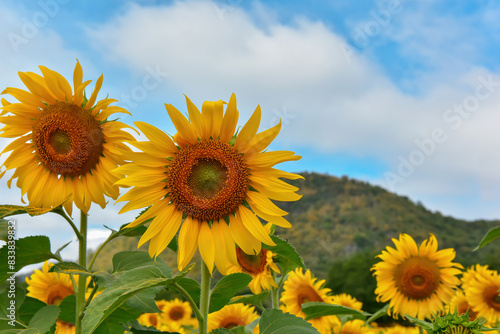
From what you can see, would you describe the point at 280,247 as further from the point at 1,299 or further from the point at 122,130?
the point at 1,299

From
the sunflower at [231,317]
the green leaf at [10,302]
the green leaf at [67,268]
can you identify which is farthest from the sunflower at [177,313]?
the green leaf at [67,268]

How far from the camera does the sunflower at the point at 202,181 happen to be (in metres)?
2.35

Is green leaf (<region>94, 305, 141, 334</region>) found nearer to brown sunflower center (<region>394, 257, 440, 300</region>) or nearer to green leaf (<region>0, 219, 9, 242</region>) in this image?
green leaf (<region>0, 219, 9, 242</region>)

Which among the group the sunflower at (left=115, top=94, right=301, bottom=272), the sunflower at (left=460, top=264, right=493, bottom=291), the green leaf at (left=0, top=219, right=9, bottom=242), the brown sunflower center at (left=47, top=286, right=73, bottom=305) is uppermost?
the sunflower at (left=460, top=264, right=493, bottom=291)

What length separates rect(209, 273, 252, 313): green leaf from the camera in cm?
256

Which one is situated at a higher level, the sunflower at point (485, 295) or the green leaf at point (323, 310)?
the sunflower at point (485, 295)

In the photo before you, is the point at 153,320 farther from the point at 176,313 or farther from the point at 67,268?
the point at 67,268

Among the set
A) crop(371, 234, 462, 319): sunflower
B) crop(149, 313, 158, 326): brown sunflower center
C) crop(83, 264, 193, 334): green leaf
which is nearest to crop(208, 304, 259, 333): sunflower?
crop(371, 234, 462, 319): sunflower

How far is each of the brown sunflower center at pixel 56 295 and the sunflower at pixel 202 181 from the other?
2350 millimetres

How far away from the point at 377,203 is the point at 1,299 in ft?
242

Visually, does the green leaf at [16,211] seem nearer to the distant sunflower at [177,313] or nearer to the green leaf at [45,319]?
the green leaf at [45,319]

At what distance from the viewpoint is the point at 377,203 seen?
7300 cm

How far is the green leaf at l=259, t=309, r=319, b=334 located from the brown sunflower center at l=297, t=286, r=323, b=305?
114 inches

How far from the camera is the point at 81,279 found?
2754 mm
